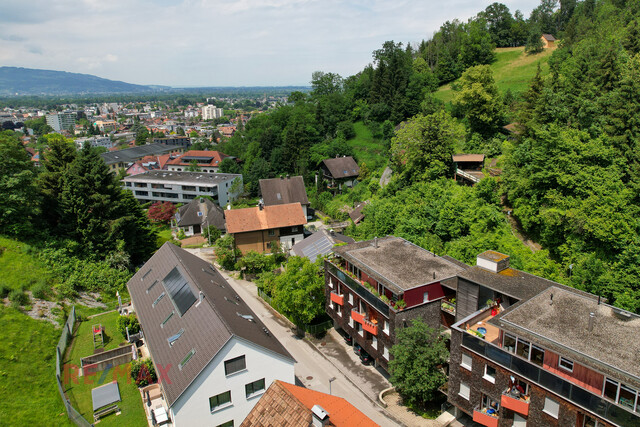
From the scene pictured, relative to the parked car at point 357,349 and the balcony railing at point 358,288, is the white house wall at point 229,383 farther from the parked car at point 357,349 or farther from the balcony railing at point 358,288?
the parked car at point 357,349

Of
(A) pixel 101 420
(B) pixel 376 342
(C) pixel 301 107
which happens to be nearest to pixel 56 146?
(A) pixel 101 420

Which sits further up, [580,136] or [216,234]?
[580,136]

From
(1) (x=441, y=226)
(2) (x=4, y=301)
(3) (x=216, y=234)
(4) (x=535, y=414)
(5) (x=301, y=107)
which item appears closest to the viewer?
(4) (x=535, y=414)

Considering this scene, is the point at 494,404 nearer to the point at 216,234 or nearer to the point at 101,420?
the point at 101,420

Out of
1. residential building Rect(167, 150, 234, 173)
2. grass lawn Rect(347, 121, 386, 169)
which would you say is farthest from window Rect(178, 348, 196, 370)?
residential building Rect(167, 150, 234, 173)

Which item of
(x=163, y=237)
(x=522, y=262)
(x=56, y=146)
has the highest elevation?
(x=56, y=146)

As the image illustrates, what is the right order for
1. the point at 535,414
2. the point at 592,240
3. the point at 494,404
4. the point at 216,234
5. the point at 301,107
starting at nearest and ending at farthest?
the point at 535,414, the point at 494,404, the point at 592,240, the point at 216,234, the point at 301,107

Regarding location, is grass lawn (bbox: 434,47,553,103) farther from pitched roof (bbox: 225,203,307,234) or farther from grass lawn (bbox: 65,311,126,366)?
grass lawn (bbox: 65,311,126,366)
